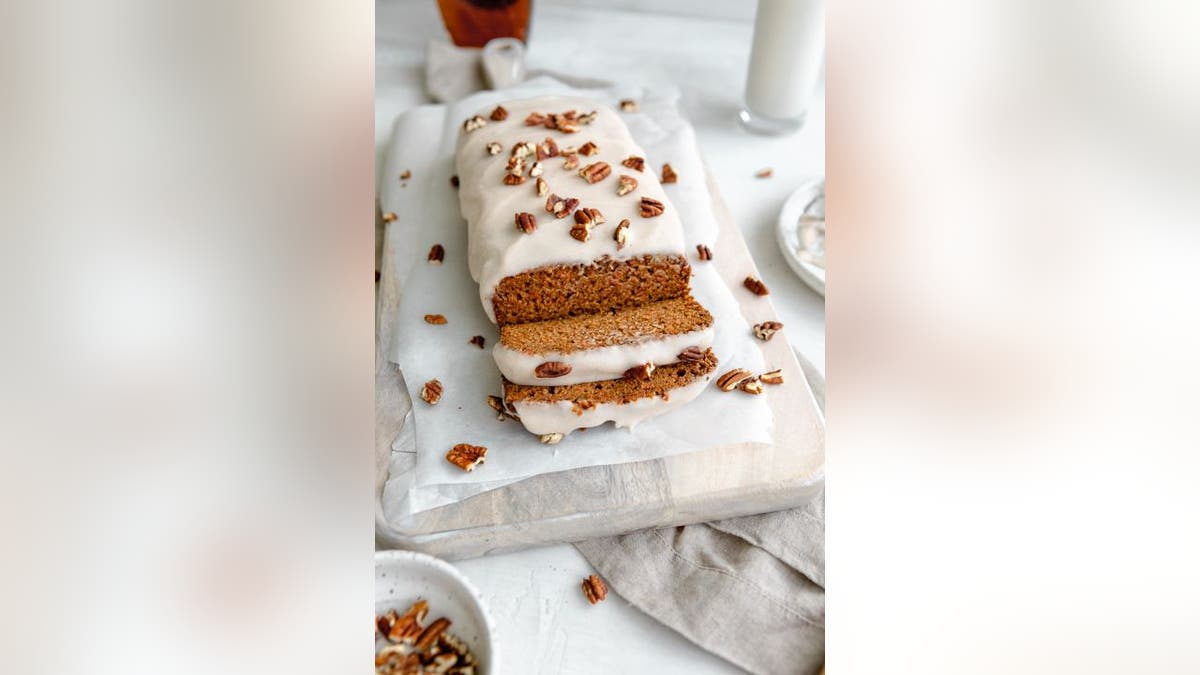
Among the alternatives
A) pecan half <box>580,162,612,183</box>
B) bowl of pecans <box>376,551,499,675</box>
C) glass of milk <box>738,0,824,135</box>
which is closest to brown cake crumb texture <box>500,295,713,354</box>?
pecan half <box>580,162,612,183</box>

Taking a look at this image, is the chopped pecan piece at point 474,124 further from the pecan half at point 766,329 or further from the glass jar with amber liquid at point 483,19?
the pecan half at point 766,329

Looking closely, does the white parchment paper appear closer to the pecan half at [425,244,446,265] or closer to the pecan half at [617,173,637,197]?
the pecan half at [425,244,446,265]

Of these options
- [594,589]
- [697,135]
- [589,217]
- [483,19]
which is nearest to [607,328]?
[589,217]

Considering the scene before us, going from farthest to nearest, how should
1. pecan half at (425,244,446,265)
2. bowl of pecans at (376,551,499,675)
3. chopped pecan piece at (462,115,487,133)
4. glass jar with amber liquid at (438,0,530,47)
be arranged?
glass jar with amber liquid at (438,0,530,47), chopped pecan piece at (462,115,487,133), pecan half at (425,244,446,265), bowl of pecans at (376,551,499,675)

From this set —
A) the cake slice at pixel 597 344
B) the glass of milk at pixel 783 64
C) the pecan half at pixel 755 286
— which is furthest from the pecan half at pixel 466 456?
the glass of milk at pixel 783 64

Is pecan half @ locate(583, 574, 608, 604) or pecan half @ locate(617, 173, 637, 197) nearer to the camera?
pecan half @ locate(583, 574, 608, 604)
